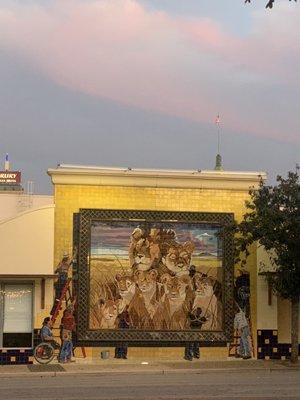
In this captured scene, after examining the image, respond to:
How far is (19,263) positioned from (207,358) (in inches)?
280

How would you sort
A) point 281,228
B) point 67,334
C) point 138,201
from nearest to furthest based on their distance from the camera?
point 281,228
point 67,334
point 138,201

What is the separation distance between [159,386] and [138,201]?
879 cm

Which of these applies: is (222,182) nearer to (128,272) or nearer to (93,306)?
(128,272)

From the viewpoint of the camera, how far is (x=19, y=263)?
24062 millimetres

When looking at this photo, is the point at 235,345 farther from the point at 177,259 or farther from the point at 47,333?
the point at 47,333

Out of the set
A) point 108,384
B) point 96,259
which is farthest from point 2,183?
point 108,384

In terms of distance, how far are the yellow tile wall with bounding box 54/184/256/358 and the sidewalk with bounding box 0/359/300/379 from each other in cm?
234

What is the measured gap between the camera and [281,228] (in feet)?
77.2

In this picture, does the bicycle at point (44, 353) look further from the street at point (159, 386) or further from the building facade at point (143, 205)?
the street at point (159, 386)

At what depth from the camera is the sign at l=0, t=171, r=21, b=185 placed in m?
55.5

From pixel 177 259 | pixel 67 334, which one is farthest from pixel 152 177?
→ pixel 67 334

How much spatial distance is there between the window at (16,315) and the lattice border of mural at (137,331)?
164 cm

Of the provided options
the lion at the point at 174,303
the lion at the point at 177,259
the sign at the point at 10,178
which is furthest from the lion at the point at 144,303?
the sign at the point at 10,178

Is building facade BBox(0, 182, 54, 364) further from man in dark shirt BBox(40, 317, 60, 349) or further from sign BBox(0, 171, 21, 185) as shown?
sign BBox(0, 171, 21, 185)
